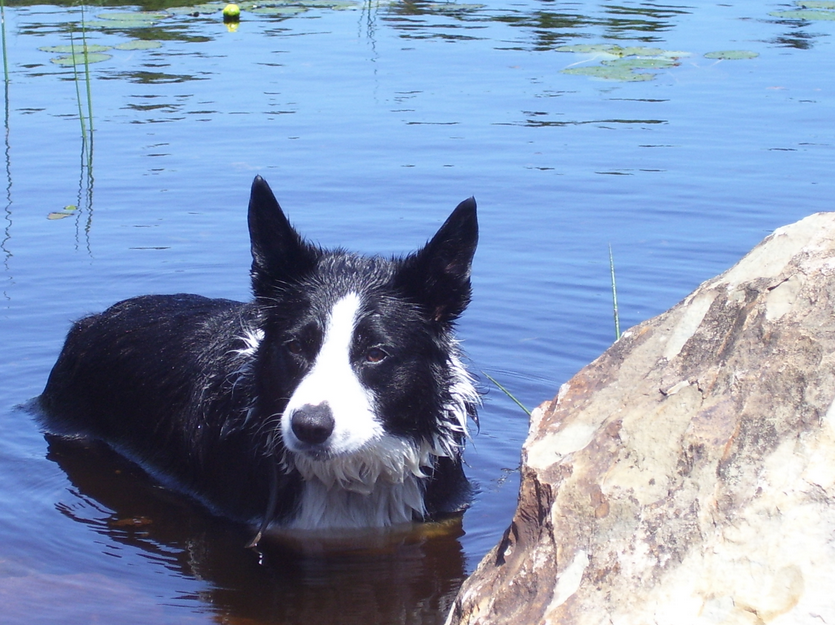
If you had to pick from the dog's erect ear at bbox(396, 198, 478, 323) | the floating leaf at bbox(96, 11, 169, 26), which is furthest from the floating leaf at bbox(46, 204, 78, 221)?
the floating leaf at bbox(96, 11, 169, 26)

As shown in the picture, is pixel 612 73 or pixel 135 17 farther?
pixel 135 17

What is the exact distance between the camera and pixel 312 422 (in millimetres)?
3998

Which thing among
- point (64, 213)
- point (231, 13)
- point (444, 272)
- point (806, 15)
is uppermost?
point (444, 272)

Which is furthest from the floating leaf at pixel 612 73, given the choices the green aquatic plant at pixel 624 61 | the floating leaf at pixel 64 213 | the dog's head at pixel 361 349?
the dog's head at pixel 361 349

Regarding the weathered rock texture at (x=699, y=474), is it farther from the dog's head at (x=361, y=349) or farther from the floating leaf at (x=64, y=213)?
the floating leaf at (x=64, y=213)

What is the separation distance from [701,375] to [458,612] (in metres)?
0.99

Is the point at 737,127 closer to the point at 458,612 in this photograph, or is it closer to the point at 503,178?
the point at 503,178

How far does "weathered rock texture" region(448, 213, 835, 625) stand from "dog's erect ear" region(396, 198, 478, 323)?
39.5 inches

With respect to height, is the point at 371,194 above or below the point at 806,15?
below

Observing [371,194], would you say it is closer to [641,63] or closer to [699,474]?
[641,63]

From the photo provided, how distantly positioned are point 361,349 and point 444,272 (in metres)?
0.51

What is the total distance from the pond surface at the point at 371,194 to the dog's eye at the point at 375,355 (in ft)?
3.03

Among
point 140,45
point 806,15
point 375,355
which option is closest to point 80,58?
point 140,45

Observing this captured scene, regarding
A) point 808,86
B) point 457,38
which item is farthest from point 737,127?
point 457,38
